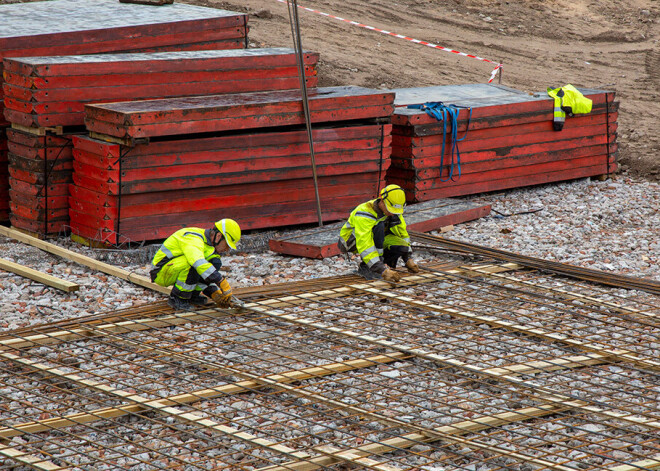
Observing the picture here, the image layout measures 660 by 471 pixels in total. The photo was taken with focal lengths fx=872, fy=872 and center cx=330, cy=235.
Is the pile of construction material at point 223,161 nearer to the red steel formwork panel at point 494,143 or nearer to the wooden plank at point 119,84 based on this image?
the wooden plank at point 119,84

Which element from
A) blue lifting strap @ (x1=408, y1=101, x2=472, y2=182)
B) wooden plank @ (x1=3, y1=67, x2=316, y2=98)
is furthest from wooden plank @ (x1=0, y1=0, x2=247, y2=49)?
blue lifting strap @ (x1=408, y1=101, x2=472, y2=182)

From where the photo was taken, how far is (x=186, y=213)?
10.2 meters

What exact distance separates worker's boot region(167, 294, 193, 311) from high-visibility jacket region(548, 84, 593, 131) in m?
7.53

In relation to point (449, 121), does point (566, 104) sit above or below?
above

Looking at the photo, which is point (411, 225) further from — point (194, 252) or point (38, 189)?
point (38, 189)

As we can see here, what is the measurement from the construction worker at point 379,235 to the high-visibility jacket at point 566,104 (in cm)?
541

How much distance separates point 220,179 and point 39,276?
2478 mm

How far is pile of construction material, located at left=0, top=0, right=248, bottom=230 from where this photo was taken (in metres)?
9.78

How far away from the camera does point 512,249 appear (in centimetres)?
1073

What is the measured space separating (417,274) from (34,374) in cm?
408

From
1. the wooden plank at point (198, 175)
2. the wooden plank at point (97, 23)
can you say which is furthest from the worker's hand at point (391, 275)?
the wooden plank at point (97, 23)

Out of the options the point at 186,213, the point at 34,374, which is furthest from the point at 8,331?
the point at 186,213

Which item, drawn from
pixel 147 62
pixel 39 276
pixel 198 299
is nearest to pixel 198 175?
pixel 147 62

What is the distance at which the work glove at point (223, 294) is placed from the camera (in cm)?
773
